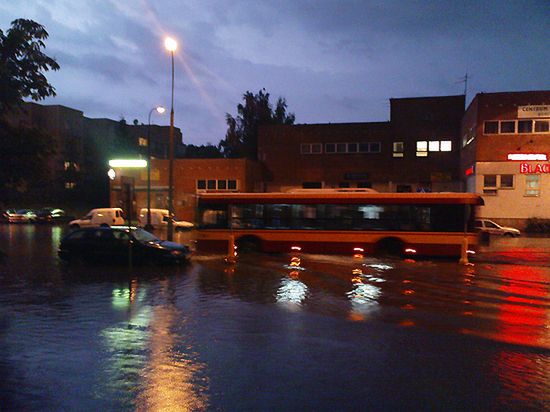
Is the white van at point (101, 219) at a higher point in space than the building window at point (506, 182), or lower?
lower

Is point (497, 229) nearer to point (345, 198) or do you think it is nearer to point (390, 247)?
point (390, 247)

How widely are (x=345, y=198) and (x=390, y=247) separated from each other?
2.73 m

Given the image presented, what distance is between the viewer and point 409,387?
597cm

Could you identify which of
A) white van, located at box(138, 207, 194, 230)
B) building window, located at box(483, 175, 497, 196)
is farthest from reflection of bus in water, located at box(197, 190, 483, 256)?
building window, located at box(483, 175, 497, 196)

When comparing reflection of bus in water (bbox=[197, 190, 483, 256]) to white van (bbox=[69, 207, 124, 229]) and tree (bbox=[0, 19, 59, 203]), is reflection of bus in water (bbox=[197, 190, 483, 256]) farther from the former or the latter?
white van (bbox=[69, 207, 124, 229])

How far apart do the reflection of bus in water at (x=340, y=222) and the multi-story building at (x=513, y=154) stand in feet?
63.0

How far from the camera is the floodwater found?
5715 millimetres

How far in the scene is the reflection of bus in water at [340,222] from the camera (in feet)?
65.2

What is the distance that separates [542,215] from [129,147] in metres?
51.9

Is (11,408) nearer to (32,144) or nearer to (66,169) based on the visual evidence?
(32,144)

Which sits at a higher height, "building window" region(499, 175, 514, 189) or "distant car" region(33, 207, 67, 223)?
"building window" region(499, 175, 514, 189)

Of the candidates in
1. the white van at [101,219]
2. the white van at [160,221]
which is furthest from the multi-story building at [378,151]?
the white van at [101,219]

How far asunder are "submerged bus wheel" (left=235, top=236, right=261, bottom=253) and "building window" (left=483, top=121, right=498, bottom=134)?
77.1 ft

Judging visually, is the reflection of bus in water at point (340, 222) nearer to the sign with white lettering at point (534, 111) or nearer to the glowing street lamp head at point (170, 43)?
the glowing street lamp head at point (170, 43)
